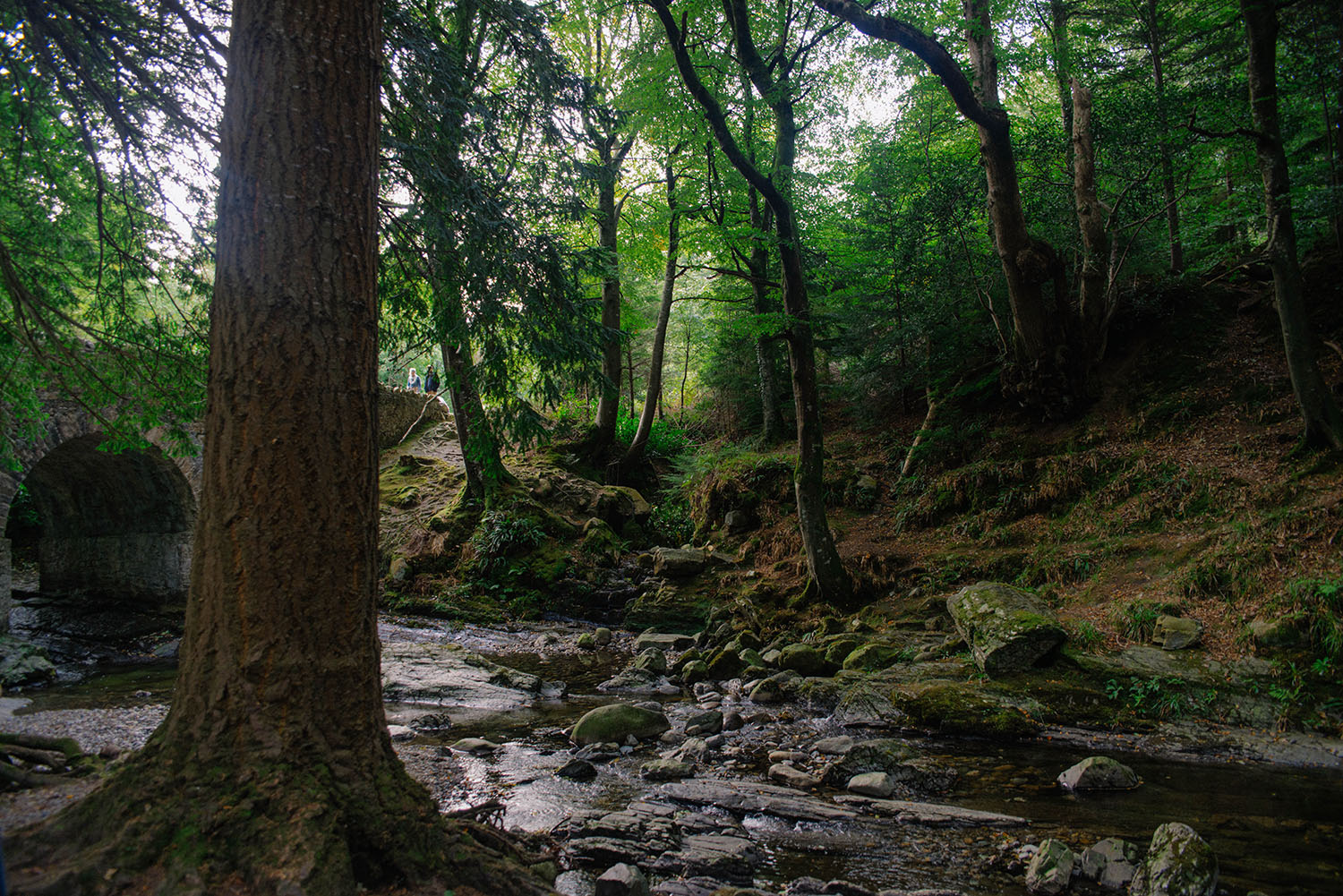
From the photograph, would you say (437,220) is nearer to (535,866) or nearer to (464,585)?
(535,866)

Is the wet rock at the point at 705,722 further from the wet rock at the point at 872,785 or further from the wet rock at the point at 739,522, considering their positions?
the wet rock at the point at 739,522

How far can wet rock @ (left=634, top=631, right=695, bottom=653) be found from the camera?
9.88 meters

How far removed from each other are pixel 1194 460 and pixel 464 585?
11922 mm

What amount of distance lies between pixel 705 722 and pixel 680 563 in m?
6.37

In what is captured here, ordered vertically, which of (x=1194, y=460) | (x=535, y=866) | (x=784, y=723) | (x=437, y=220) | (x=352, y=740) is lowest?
(x=784, y=723)

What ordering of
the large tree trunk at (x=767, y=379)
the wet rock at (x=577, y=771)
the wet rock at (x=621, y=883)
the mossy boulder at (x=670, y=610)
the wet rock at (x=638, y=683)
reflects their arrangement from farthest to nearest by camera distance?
the large tree trunk at (x=767, y=379), the mossy boulder at (x=670, y=610), the wet rock at (x=638, y=683), the wet rock at (x=577, y=771), the wet rock at (x=621, y=883)

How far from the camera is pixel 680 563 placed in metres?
12.4

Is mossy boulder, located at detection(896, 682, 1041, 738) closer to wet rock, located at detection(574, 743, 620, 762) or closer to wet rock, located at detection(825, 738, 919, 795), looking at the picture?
wet rock, located at detection(825, 738, 919, 795)

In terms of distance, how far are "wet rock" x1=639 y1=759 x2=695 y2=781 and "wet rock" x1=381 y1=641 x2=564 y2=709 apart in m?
2.52

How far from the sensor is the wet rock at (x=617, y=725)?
5660 millimetres

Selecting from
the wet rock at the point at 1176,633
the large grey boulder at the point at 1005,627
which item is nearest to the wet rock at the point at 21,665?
the large grey boulder at the point at 1005,627

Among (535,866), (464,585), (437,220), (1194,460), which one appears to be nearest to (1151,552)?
(1194,460)

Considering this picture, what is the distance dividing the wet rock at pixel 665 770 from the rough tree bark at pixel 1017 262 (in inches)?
352

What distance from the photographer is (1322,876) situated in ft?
10.6
